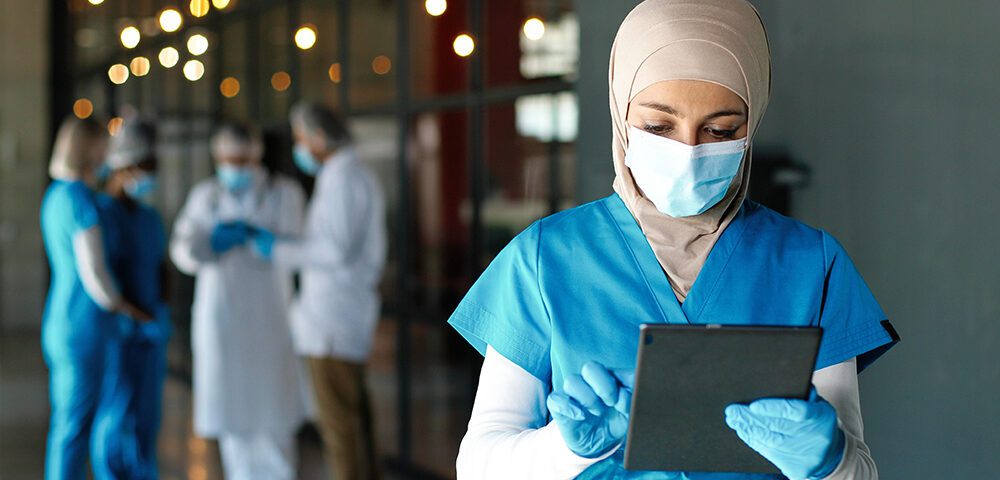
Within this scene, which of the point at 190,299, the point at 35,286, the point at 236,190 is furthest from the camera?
the point at 35,286

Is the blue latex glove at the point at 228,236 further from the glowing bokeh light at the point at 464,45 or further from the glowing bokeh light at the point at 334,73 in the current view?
the glowing bokeh light at the point at 334,73

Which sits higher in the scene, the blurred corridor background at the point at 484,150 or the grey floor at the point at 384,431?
the blurred corridor background at the point at 484,150

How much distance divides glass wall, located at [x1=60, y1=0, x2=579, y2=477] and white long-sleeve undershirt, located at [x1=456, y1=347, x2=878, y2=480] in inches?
96.2

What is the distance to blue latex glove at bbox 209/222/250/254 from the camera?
4.51 metres

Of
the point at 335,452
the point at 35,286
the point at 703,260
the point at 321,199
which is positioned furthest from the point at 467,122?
the point at 35,286

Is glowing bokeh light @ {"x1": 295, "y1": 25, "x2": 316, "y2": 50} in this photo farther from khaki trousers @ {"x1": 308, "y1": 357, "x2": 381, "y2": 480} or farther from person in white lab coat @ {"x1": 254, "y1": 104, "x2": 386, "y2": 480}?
khaki trousers @ {"x1": 308, "y1": 357, "x2": 381, "y2": 480}

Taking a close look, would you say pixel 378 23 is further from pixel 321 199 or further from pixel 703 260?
pixel 703 260

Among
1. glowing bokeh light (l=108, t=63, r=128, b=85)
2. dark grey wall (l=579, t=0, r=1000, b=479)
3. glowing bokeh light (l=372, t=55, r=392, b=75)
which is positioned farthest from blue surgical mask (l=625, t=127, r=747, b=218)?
glowing bokeh light (l=108, t=63, r=128, b=85)

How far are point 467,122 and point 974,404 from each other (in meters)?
2.87

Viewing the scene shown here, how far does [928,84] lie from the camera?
89.9 inches

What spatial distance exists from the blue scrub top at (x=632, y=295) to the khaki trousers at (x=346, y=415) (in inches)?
112

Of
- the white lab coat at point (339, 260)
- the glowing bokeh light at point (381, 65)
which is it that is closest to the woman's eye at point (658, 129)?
the white lab coat at point (339, 260)

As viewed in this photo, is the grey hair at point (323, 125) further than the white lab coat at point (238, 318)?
No

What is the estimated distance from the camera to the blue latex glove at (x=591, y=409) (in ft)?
4.00
